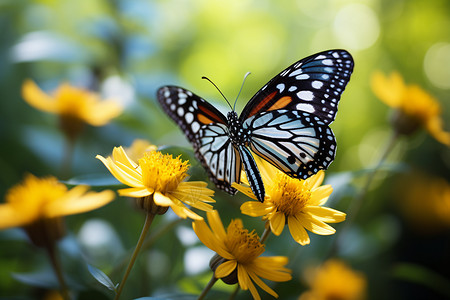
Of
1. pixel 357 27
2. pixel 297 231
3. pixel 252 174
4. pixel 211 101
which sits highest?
pixel 357 27

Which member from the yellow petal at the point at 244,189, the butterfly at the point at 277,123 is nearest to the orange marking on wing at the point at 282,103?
the butterfly at the point at 277,123

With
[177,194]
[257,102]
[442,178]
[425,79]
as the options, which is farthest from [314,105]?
[425,79]

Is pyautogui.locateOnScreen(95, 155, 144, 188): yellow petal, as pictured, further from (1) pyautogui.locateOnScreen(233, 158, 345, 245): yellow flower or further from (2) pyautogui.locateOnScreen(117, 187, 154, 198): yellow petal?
(1) pyautogui.locateOnScreen(233, 158, 345, 245): yellow flower

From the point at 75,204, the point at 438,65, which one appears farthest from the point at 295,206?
the point at 438,65

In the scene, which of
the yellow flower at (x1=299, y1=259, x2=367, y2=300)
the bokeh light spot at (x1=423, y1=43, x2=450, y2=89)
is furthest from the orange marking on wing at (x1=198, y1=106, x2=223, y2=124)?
the bokeh light spot at (x1=423, y1=43, x2=450, y2=89)

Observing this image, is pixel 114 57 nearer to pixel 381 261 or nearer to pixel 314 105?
pixel 314 105

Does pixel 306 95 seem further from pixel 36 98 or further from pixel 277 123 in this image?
pixel 36 98
